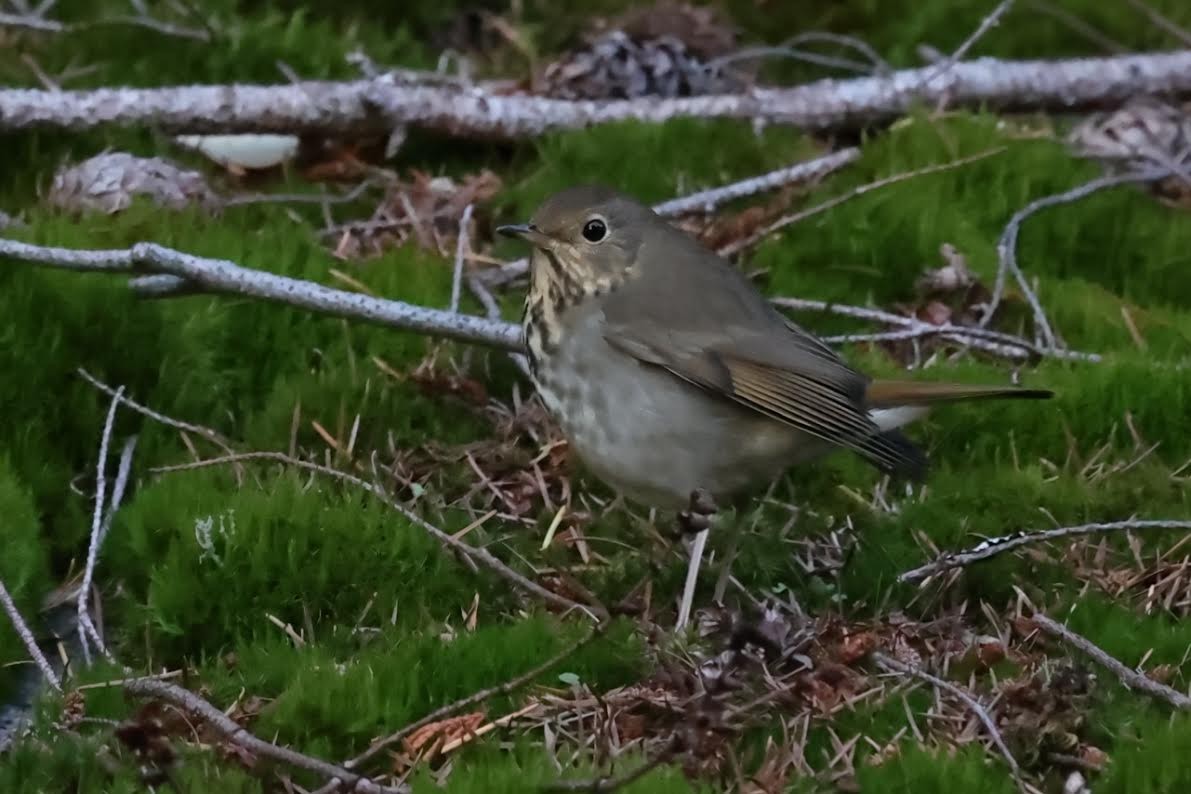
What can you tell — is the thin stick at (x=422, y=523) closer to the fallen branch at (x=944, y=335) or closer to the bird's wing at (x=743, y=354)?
the bird's wing at (x=743, y=354)

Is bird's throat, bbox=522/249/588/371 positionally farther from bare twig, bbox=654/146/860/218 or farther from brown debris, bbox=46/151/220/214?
brown debris, bbox=46/151/220/214

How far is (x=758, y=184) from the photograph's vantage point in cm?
566

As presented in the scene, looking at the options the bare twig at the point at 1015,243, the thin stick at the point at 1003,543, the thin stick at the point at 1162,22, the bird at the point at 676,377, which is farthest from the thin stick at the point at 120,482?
the thin stick at the point at 1162,22

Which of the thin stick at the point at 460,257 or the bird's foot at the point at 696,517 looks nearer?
the bird's foot at the point at 696,517

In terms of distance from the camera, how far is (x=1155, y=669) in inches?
138

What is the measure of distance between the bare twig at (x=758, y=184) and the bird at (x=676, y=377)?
104 cm

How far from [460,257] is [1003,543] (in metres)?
1.91

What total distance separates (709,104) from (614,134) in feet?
1.44

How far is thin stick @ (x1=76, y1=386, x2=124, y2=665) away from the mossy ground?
2.6 inches

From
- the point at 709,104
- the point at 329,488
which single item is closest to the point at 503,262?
the point at 709,104

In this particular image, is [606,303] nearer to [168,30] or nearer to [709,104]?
[709,104]

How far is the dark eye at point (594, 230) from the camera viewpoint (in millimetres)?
4371

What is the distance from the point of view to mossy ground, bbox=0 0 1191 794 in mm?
3402

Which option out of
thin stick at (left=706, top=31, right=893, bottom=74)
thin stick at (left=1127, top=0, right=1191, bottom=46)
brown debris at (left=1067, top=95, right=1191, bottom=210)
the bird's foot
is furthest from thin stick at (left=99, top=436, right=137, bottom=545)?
thin stick at (left=1127, top=0, right=1191, bottom=46)
